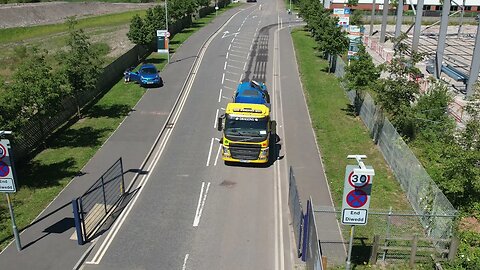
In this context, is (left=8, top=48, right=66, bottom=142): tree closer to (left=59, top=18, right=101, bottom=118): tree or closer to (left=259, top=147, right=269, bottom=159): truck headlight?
(left=59, top=18, right=101, bottom=118): tree

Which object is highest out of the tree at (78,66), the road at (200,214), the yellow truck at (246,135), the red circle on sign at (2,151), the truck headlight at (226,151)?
the tree at (78,66)

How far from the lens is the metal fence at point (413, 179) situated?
17078mm

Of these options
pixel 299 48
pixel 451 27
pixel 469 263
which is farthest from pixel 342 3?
pixel 469 263

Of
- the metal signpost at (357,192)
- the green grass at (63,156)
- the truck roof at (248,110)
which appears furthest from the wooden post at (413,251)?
the green grass at (63,156)

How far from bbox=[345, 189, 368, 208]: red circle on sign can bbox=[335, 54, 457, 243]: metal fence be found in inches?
144

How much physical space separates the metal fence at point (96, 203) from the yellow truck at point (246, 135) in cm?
576

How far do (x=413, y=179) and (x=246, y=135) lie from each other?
8.31 metres

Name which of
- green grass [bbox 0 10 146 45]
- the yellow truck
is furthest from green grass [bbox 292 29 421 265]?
green grass [bbox 0 10 146 45]

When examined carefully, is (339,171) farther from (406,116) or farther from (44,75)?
(44,75)

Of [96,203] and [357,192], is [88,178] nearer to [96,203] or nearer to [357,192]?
[96,203]

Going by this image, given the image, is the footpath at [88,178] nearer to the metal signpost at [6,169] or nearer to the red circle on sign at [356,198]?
the metal signpost at [6,169]

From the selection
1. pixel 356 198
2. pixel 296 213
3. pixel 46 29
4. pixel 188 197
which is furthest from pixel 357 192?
pixel 46 29

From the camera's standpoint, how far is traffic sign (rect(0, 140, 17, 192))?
15.7 metres

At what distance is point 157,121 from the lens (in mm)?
31562
